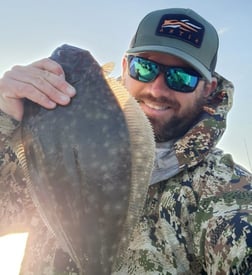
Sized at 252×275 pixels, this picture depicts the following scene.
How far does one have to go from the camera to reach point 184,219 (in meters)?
3.39

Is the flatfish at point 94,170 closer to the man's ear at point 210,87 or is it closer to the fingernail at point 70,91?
the fingernail at point 70,91

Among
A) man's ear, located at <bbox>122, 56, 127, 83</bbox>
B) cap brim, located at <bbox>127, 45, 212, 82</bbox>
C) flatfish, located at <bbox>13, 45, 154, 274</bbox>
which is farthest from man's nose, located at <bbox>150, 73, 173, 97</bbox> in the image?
flatfish, located at <bbox>13, 45, 154, 274</bbox>

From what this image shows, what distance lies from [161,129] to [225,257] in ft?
3.97

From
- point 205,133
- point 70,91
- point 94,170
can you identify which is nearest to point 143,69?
point 205,133

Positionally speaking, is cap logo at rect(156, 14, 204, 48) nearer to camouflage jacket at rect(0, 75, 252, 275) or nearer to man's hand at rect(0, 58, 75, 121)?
camouflage jacket at rect(0, 75, 252, 275)

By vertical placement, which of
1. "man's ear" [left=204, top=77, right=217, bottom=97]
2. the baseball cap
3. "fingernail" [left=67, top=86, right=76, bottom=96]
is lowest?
"man's ear" [left=204, top=77, right=217, bottom=97]

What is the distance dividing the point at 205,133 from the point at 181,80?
1.35 ft

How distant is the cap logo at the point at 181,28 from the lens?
400 centimetres

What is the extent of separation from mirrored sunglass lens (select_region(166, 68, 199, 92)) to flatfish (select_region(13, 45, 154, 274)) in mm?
1278

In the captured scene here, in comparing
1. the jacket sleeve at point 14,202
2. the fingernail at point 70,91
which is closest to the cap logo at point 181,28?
the jacket sleeve at point 14,202

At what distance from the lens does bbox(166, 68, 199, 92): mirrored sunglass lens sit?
371cm

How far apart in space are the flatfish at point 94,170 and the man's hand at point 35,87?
0.05 meters

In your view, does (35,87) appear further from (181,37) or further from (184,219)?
(181,37)

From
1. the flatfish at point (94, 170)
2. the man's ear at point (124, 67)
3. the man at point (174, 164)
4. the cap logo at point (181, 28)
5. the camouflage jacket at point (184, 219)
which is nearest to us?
the flatfish at point (94, 170)
